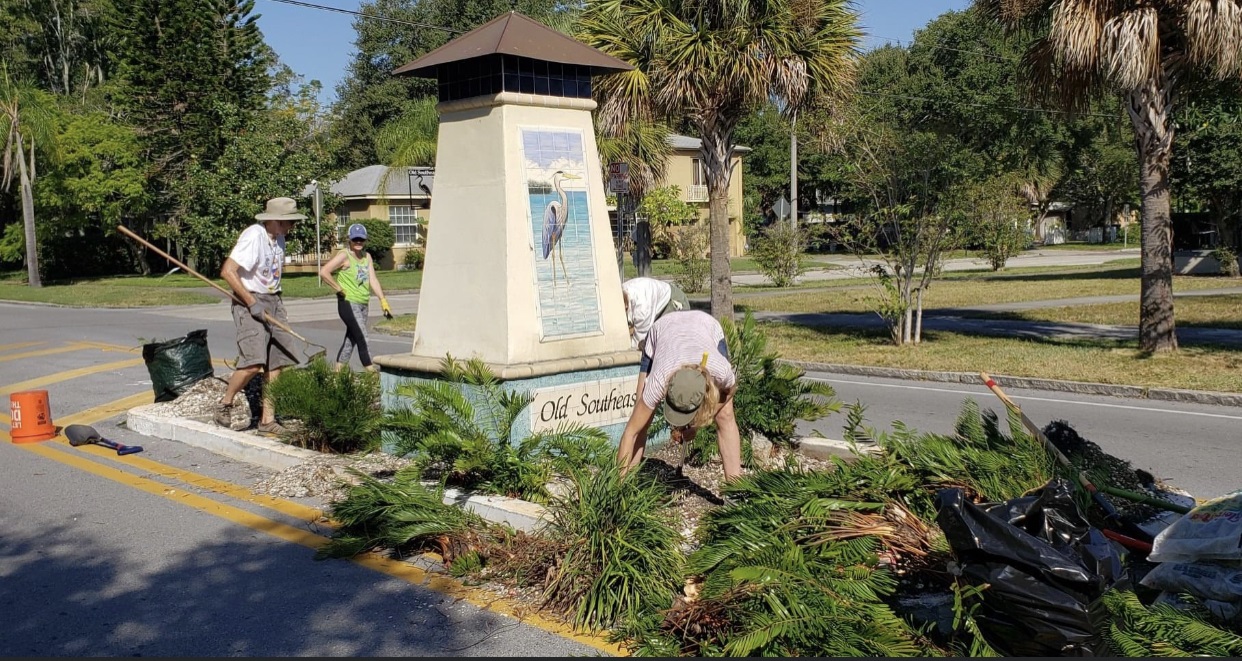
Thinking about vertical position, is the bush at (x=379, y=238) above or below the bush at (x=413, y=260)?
above

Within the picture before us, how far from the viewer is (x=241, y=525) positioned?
6.58 m

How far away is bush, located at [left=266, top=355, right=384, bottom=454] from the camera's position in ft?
25.8

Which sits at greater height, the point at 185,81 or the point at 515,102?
the point at 185,81

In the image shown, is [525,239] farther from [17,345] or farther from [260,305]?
[17,345]

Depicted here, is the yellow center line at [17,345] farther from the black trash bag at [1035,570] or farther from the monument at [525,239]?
the black trash bag at [1035,570]

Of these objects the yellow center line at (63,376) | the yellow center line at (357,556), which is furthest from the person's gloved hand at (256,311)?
the yellow center line at (63,376)

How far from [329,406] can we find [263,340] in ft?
4.30

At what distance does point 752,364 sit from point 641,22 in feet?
32.2

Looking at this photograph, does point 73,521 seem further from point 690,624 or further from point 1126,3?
point 1126,3

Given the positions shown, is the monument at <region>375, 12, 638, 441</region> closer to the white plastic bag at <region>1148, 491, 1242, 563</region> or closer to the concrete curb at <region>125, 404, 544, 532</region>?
the concrete curb at <region>125, 404, 544, 532</region>

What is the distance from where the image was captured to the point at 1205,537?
13.8ft

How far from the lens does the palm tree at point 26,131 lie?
38.1 meters

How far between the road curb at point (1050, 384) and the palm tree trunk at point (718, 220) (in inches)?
110

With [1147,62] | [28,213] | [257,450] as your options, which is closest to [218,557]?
[257,450]
